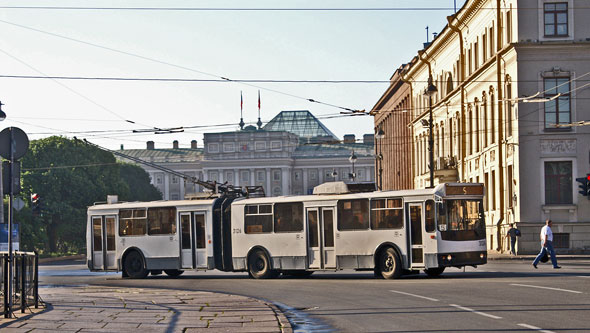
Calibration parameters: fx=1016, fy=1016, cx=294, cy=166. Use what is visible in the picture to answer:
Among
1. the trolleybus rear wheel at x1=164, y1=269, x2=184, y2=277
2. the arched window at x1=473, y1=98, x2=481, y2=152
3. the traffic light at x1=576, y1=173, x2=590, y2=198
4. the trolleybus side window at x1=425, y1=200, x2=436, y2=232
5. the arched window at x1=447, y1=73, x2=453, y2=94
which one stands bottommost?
the trolleybus rear wheel at x1=164, y1=269, x2=184, y2=277

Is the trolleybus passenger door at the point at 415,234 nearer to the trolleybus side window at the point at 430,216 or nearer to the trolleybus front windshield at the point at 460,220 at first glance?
the trolleybus side window at the point at 430,216

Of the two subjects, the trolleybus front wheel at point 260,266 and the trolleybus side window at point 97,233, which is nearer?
the trolleybus front wheel at point 260,266

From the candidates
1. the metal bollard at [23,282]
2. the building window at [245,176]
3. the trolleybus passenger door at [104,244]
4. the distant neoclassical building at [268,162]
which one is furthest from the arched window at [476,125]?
the building window at [245,176]

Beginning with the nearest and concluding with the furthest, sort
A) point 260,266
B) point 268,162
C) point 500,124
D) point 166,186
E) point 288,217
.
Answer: point 288,217, point 260,266, point 500,124, point 268,162, point 166,186

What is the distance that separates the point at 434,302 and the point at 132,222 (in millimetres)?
17821

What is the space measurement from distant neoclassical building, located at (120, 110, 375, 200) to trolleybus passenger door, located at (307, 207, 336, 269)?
5894 inches

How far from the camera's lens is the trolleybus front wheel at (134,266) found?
3428cm

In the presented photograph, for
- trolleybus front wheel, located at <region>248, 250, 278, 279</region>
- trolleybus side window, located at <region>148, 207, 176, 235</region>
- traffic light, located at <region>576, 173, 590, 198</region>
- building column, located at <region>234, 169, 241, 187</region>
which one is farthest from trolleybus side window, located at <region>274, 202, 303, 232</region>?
building column, located at <region>234, 169, 241, 187</region>

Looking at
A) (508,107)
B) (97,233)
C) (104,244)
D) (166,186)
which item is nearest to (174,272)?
(104,244)

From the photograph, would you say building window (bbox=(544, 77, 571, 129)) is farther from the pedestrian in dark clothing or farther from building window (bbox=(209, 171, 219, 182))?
building window (bbox=(209, 171, 219, 182))

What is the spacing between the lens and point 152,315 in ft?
55.8

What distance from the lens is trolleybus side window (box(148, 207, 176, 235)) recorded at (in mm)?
33566

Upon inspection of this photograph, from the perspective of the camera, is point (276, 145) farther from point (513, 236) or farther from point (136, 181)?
point (513, 236)

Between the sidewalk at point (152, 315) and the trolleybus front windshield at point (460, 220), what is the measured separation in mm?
7675
